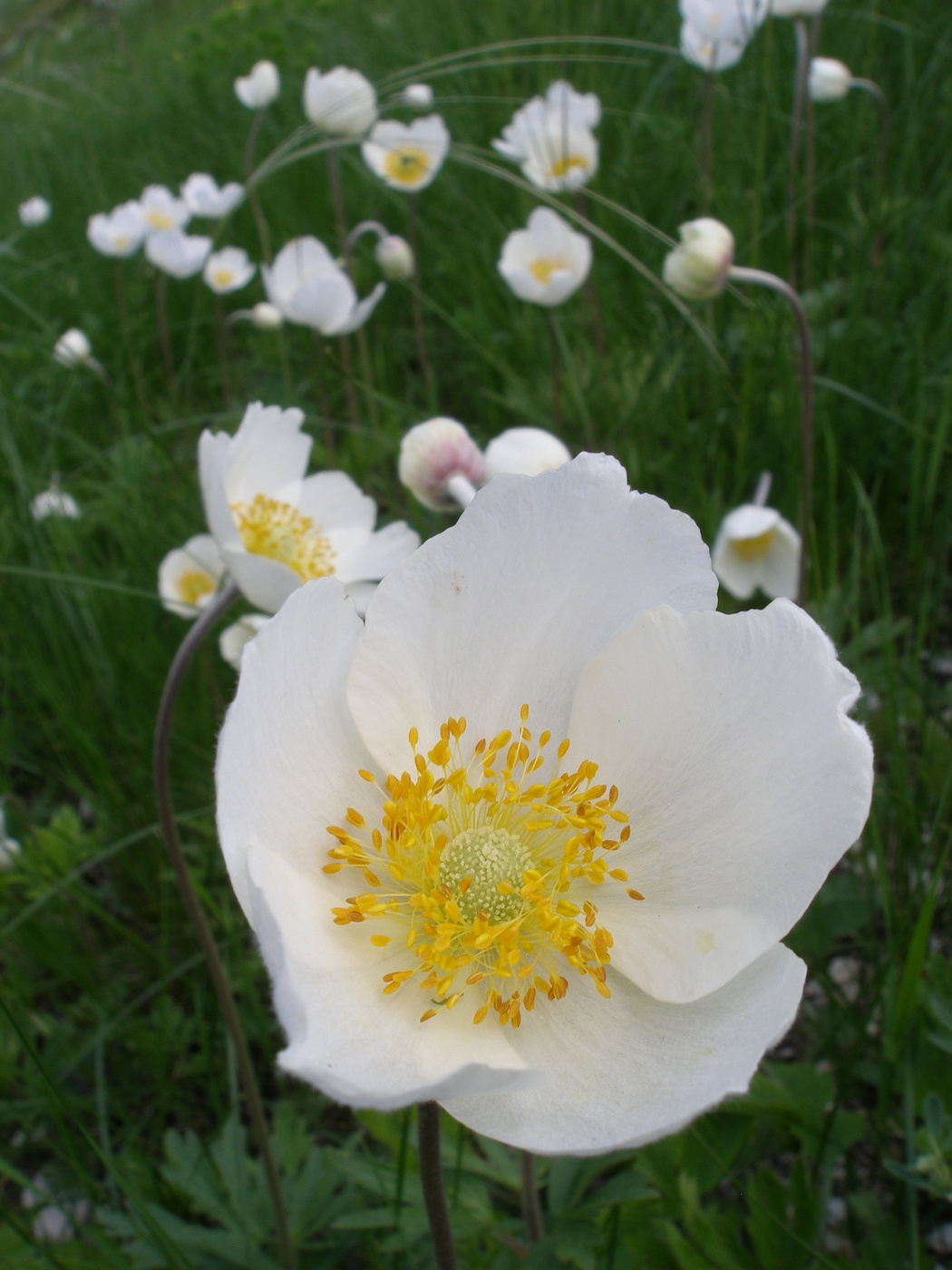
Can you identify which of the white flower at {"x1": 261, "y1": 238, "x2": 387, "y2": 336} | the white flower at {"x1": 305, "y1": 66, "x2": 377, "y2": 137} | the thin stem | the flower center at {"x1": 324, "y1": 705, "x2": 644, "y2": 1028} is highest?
the white flower at {"x1": 305, "y1": 66, "x2": 377, "y2": 137}

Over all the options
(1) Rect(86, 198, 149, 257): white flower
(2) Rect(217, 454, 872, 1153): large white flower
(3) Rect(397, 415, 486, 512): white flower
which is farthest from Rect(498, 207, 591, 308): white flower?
(2) Rect(217, 454, 872, 1153): large white flower

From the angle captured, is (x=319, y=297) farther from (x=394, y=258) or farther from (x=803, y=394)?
(x=803, y=394)

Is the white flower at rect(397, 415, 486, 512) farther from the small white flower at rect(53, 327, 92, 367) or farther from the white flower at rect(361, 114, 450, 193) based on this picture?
the white flower at rect(361, 114, 450, 193)

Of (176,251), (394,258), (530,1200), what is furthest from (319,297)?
(530,1200)

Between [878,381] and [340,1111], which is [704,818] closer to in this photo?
[340,1111]

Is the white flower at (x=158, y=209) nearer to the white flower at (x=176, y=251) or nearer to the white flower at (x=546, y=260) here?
the white flower at (x=176, y=251)
